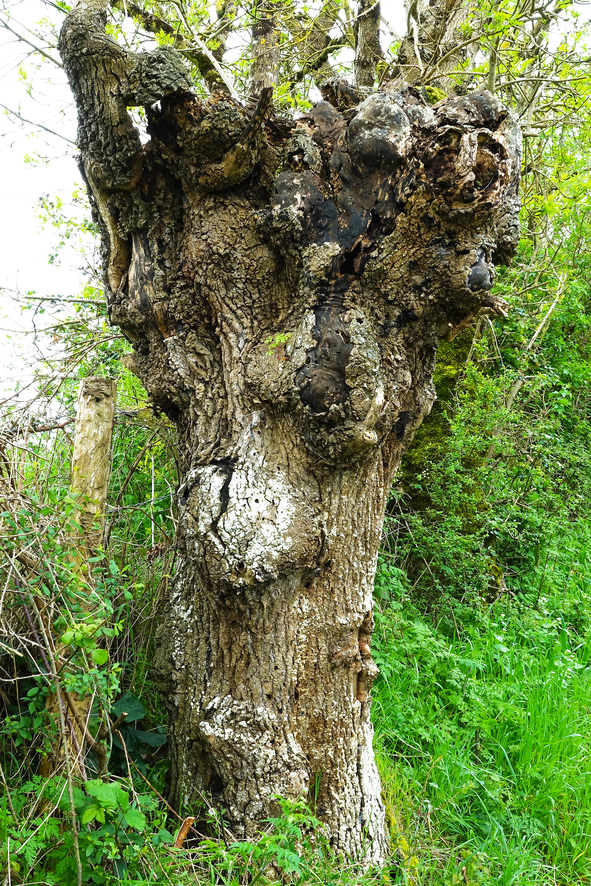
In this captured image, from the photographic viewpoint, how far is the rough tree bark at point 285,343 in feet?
7.68

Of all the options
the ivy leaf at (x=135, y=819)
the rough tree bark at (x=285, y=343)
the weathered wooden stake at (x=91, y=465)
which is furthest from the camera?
the weathered wooden stake at (x=91, y=465)

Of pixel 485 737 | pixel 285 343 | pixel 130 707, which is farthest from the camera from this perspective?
pixel 485 737

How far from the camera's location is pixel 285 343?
2.51m

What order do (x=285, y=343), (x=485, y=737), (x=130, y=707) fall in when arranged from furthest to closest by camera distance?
1. (x=485, y=737)
2. (x=130, y=707)
3. (x=285, y=343)

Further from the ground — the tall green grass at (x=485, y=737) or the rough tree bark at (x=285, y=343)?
the rough tree bark at (x=285, y=343)

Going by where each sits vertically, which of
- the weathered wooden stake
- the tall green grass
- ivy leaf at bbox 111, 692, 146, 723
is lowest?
the tall green grass

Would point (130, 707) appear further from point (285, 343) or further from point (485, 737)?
point (485, 737)

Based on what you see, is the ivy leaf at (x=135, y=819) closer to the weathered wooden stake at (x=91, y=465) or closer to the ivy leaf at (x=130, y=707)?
the weathered wooden stake at (x=91, y=465)

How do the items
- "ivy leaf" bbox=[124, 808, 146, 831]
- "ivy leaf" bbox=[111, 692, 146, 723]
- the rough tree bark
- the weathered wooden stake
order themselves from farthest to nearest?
"ivy leaf" bbox=[111, 692, 146, 723], the weathered wooden stake, the rough tree bark, "ivy leaf" bbox=[124, 808, 146, 831]

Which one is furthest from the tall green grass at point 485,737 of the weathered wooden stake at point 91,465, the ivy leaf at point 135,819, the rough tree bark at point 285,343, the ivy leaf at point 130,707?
the weathered wooden stake at point 91,465

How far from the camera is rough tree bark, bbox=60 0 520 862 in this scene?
7.68ft

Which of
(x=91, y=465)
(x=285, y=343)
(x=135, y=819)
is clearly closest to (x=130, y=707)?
(x=135, y=819)

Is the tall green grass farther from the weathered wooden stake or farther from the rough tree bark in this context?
the weathered wooden stake

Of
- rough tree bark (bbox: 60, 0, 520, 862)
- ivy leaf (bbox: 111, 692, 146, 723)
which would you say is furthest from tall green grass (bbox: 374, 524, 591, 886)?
ivy leaf (bbox: 111, 692, 146, 723)
